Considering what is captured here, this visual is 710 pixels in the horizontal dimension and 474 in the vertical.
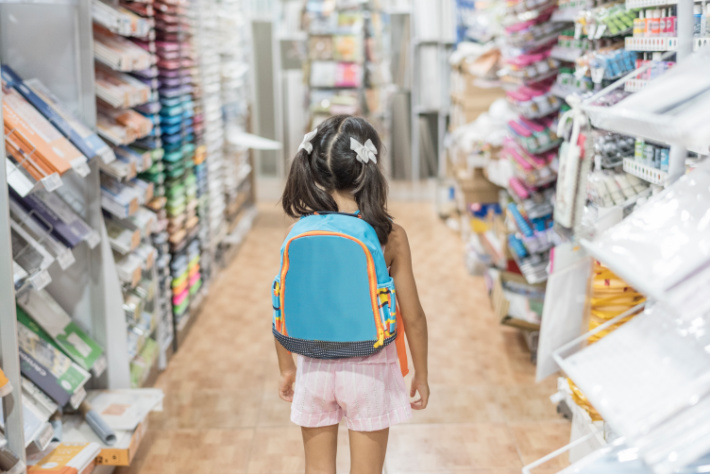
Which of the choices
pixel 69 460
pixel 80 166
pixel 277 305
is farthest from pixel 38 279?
pixel 277 305

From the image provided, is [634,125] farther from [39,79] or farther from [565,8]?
[565,8]

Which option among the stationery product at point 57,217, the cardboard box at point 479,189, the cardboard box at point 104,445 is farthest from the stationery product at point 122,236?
the cardboard box at point 479,189

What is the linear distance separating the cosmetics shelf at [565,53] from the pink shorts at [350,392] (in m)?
2.11

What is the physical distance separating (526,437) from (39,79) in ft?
8.24

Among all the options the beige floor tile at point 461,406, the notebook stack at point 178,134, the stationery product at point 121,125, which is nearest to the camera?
the stationery product at point 121,125

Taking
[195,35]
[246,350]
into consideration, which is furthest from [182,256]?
[195,35]

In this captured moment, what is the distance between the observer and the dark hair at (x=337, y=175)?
84.7 inches

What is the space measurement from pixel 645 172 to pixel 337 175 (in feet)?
3.69

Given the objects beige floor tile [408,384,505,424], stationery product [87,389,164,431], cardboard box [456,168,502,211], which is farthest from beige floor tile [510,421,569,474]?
cardboard box [456,168,502,211]

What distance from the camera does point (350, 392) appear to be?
7.14 ft

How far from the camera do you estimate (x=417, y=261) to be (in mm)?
6715

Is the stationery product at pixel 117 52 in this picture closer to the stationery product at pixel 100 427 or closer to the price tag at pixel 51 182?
the price tag at pixel 51 182

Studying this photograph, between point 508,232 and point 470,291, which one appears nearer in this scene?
point 508,232

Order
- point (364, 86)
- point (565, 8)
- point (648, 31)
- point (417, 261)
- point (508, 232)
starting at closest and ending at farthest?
point (648, 31) → point (565, 8) → point (508, 232) → point (417, 261) → point (364, 86)
